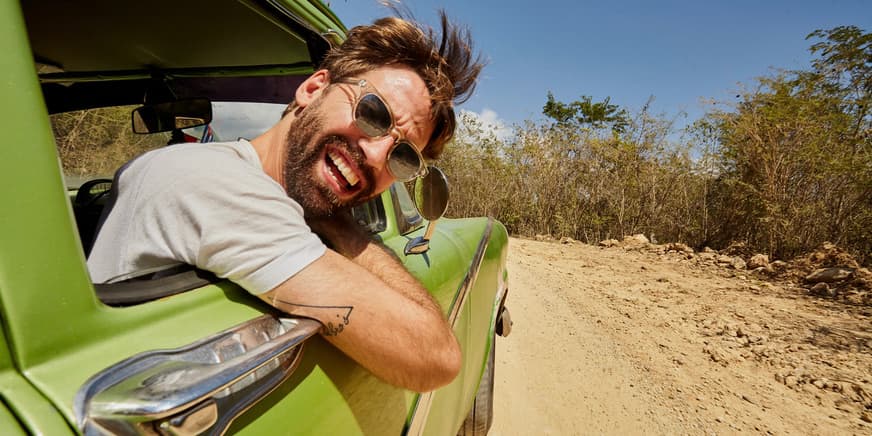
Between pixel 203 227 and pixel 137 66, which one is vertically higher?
pixel 137 66

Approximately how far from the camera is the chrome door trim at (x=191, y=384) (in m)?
0.48

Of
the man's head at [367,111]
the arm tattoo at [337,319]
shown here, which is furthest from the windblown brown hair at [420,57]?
the arm tattoo at [337,319]

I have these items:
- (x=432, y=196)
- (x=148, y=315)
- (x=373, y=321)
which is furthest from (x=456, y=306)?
(x=148, y=315)

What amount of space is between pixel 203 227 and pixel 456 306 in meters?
1.03

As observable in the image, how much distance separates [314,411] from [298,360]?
0.36 ft

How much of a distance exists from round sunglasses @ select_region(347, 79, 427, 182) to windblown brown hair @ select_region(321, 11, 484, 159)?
4.5 inches

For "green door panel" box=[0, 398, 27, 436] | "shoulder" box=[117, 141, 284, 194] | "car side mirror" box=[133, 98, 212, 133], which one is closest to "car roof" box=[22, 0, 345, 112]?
"car side mirror" box=[133, 98, 212, 133]

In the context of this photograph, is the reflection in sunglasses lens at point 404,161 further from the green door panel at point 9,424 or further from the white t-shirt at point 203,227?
the green door panel at point 9,424

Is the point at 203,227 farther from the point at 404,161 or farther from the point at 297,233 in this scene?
the point at 404,161

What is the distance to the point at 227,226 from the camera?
0.81 metres

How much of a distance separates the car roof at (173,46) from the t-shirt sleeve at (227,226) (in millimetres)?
563

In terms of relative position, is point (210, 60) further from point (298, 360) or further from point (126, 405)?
point (126, 405)

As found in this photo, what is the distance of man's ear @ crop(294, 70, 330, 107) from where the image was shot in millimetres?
1523

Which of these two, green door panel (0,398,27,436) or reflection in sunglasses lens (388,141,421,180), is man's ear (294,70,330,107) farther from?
green door panel (0,398,27,436)
